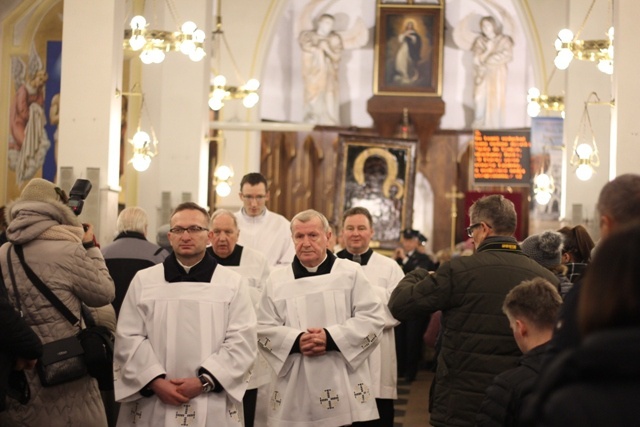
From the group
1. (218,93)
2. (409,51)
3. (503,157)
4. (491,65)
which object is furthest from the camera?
(491,65)

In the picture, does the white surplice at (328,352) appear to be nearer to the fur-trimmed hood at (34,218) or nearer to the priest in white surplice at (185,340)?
the priest in white surplice at (185,340)

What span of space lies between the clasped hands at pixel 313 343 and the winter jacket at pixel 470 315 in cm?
54

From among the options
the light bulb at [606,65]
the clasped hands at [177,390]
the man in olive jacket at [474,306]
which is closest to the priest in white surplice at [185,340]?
the clasped hands at [177,390]

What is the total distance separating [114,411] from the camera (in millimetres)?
7844

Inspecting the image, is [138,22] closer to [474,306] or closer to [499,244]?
[499,244]

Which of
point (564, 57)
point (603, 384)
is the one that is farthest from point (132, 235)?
point (564, 57)

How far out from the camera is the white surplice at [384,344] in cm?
751

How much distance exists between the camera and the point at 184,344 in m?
5.82

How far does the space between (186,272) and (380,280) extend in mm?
2462

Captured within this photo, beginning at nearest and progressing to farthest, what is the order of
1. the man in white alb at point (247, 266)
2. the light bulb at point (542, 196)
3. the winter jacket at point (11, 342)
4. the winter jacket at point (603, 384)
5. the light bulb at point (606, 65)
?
the winter jacket at point (603, 384) < the winter jacket at point (11, 342) < the man in white alb at point (247, 266) < the light bulb at point (606, 65) < the light bulb at point (542, 196)

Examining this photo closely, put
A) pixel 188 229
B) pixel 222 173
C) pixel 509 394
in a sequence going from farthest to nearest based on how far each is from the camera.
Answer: pixel 222 173 < pixel 188 229 < pixel 509 394

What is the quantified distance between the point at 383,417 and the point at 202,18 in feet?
36.3

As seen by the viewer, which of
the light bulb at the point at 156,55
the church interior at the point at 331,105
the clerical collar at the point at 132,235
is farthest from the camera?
the light bulb at the point at 156,55

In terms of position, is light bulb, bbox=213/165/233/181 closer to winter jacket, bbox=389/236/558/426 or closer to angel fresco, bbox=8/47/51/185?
angel fresco, bbox=8/47/51/185
